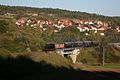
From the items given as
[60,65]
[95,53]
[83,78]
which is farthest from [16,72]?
[95,53]

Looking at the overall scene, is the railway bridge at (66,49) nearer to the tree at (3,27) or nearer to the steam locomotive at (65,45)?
the steam locomotive at (65,45)

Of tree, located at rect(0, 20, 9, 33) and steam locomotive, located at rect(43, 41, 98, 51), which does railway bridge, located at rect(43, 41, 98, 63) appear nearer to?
steam locomotive, located at rect(43, 41, 98, 51)

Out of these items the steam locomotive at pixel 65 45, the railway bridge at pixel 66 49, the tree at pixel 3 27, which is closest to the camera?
the railway bridge at pixel 66 49

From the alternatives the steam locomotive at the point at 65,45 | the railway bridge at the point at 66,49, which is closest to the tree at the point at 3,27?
the steam locomotive at the point at 65,45

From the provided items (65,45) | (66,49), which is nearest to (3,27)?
(65,45)

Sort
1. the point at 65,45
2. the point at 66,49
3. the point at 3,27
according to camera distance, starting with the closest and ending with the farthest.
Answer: the point at 66,49
the point at 65,45
the point at 3,27

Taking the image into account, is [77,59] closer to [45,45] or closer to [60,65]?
[45,45]

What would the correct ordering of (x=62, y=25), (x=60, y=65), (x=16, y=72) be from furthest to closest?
(x=62, y=25) < (x=60, y=65) < (x=16, y=72)

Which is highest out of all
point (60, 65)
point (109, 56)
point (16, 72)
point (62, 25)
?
point (16, 72)

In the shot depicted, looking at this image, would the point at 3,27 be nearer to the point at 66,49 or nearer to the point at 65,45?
the point at 65,45

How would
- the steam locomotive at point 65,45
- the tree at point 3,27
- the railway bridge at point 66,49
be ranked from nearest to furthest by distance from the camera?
1. the railway bridge at point 66,49
2. the steam locomotive at point 65,45
3. the tree at point 3,27

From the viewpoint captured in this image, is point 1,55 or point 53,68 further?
point 53,68
